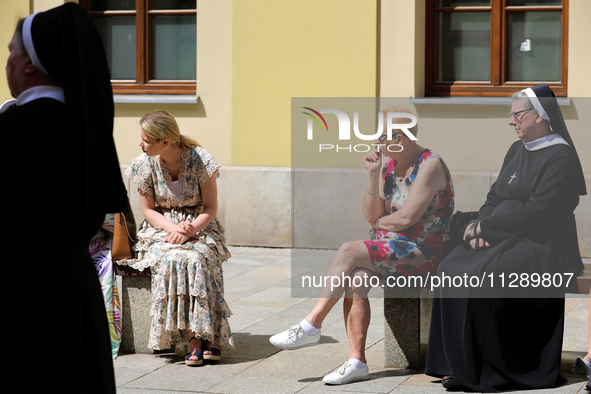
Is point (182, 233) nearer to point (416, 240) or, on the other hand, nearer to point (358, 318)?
point (358, 318)

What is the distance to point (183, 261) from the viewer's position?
521cm

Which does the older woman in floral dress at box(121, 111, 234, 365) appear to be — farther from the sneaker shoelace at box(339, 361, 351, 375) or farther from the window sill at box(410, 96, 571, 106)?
the window sill at box(410, 96, 571, 106)

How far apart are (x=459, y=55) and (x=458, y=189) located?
166cm

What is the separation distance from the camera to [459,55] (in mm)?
9797

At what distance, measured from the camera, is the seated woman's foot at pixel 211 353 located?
17.2ft

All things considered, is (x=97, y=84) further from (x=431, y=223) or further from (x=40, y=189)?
(x=431, y=223)

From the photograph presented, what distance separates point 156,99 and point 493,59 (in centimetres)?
411

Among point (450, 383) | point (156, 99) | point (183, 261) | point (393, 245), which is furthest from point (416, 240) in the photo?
point (156, 99)

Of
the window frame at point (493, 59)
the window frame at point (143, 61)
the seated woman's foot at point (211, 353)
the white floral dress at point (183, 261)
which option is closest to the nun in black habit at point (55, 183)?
the white floral dress at point (183, 261)

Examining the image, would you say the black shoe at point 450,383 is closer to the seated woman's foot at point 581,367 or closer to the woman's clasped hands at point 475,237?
the seated woman's foot at point 581,367

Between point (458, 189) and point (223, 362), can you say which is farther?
point (458, 189)

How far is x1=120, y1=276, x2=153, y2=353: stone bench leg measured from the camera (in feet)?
18.1

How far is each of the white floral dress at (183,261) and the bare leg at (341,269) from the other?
68 cm

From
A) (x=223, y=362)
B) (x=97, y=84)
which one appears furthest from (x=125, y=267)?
(x=97, y=84)
